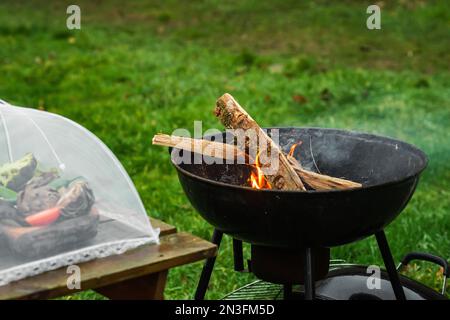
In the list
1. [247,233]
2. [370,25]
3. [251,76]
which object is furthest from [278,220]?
[370,25]

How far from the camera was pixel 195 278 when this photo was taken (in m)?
3.51

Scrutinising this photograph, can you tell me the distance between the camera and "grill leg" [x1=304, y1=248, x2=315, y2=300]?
2.24 m

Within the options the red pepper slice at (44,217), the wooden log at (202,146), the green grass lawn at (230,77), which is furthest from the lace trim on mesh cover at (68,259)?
the green grass lawn at (230,77)

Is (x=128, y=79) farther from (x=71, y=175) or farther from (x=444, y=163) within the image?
(x=71, y=175)

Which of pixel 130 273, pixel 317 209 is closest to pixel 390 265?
pixel 317 209

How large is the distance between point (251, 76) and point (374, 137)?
4263 mm

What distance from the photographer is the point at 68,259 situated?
1.92m

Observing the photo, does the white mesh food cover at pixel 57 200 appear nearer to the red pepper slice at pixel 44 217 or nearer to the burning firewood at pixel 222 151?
the red pepper slice at pixel 44 217

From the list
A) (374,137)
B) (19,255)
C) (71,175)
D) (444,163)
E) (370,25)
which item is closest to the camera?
(19,255)

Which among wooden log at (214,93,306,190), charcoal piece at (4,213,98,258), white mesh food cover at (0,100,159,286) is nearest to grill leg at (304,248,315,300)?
wooden log at (214,93,306,190)

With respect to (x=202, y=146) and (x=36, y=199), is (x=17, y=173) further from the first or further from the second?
(x=202, y=146)

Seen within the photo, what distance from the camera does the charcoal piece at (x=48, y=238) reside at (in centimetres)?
189

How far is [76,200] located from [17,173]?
0.26 m

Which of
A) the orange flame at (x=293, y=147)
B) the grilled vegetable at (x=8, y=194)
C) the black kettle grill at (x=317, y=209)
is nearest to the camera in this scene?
the grilled vegetable at (x=8, y=194)
